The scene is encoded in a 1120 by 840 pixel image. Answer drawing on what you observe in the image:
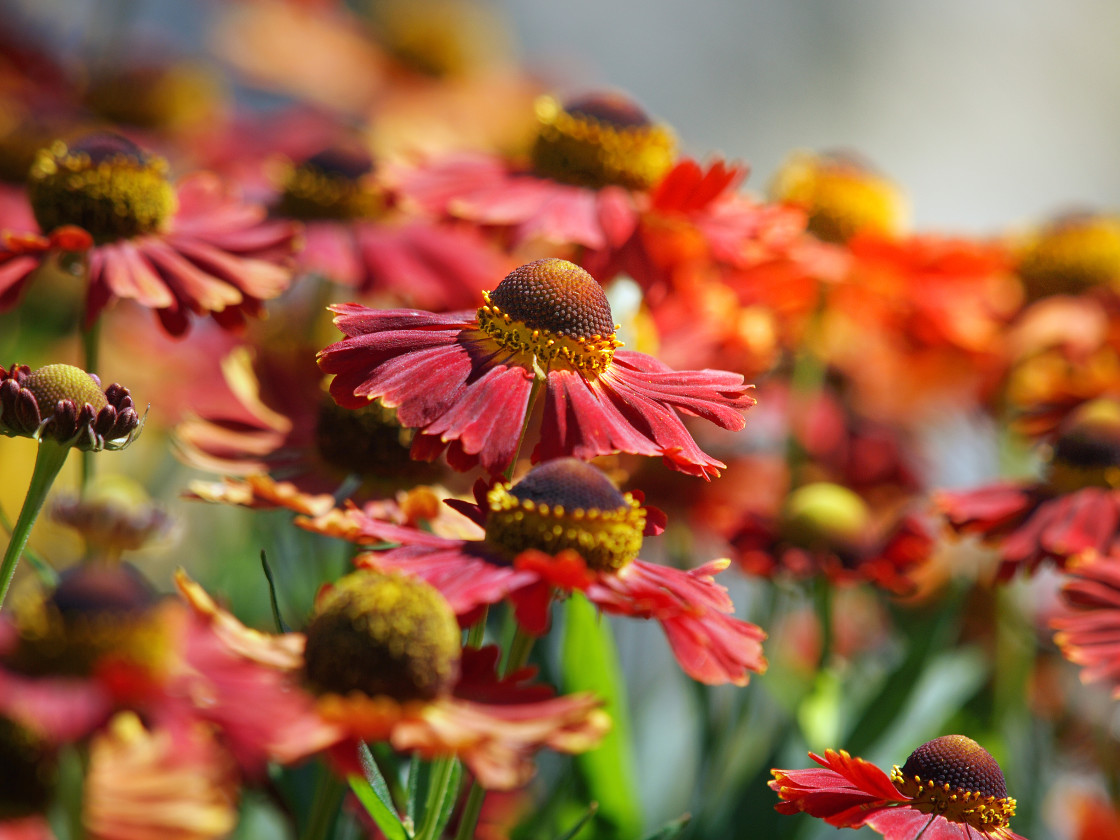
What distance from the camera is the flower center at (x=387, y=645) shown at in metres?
0.41

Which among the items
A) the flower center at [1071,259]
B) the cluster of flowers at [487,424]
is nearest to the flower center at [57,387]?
the cluster of flowers at [487,424]

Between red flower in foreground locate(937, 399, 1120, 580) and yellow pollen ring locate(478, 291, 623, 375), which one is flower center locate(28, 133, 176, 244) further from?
red flower in foreground locate(937, 399, 1120, 580)

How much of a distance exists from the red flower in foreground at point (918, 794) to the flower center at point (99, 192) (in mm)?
535

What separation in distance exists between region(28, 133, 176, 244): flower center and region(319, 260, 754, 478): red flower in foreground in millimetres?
250

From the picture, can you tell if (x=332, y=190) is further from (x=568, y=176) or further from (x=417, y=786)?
(x=417, y=786)

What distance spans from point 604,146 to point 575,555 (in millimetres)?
501

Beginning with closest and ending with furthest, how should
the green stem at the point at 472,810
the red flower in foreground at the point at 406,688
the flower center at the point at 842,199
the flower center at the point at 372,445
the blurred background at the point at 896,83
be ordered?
the red flower in foreground at the point at 406,688 < the green stem at the point at 472,810 < the flower center at the point at 372,445 < the flower center at the point at 842,199 < the blurred background at the point at 896,83

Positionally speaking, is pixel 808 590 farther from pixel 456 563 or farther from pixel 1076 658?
pixel 456 563

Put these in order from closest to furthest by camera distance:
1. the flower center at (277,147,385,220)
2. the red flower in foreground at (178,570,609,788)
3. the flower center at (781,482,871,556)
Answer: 1. the red flower in foreground at (178,570,609,788)
2. the flower center at (781,482,871,556)
3. the flower center at (277,147,385,220)

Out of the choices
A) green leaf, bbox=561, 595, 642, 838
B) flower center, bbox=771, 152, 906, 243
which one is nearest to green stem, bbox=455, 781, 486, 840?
green leaf, bbox=561, 595, 642, 838

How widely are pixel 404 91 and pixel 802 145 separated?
1.01 metres

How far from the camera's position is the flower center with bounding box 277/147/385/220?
1.01m

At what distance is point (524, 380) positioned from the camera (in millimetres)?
564

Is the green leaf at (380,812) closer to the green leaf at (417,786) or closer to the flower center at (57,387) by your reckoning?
the green leaf at (417,786)
